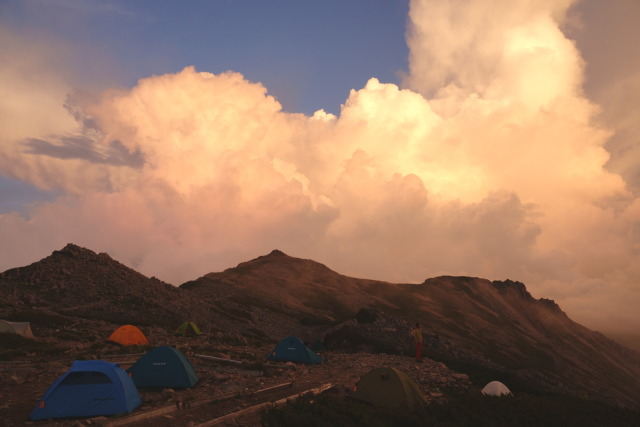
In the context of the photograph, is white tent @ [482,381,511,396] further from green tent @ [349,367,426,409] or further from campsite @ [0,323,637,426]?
green tent @ [349,367,426,409]

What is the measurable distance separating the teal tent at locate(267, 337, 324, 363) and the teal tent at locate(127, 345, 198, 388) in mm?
11071

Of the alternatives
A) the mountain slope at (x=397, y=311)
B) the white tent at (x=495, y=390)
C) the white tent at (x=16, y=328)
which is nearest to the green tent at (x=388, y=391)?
the white tent at (x=495, y=390)

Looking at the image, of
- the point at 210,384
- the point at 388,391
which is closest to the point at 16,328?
the point at 210,384

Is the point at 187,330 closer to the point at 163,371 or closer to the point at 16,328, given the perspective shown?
the point at 16,328

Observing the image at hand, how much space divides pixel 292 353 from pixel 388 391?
12499 mm

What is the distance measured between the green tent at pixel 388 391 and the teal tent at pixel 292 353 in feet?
35.4

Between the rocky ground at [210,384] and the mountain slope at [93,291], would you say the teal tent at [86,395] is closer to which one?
the rocky ground at [210,384]

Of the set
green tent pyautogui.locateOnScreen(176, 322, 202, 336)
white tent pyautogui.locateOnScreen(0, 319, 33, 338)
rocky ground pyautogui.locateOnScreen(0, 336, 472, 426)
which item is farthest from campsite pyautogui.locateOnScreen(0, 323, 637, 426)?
green tent pyautogui.locateOnScreen(176, 322, 202, 336)

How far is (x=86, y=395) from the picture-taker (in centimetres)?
1323

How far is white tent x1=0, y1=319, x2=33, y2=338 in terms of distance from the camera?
2996cm

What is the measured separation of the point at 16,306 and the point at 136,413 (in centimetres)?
4377

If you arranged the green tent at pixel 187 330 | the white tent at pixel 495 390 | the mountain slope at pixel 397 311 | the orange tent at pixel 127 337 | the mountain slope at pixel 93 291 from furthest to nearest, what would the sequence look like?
1. the mountain slope at pixel 397 311
2. the mountain slope at pixel 93 291
3. the green tent at pixel 187 330
4. the orange tent at pixel 127 337
5. the white tent at pixel 495 390

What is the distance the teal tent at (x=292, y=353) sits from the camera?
1123 inches

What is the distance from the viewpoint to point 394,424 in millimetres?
14422
